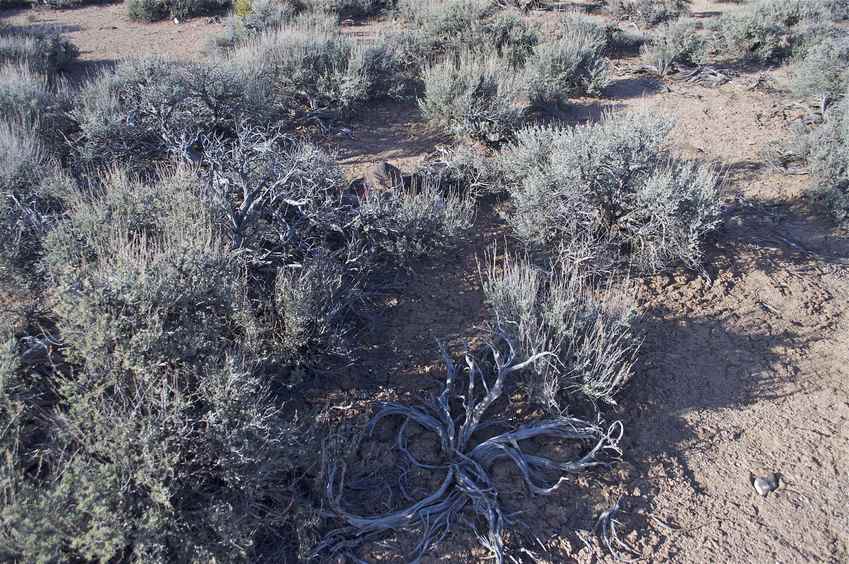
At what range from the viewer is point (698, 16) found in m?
11.8

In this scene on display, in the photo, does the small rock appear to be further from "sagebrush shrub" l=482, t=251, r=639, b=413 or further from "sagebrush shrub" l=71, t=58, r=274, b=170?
"sagebrush shrub" l=71, t=58, r=274, b=170

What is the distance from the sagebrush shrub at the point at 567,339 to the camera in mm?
3768

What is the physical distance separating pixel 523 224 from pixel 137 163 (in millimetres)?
3755

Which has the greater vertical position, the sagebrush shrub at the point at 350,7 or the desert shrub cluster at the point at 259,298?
the sagebrush shrub at the point at 350,7

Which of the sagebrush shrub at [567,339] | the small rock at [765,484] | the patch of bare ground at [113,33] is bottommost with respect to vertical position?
the small rock at [765,484]

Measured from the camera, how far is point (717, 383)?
414cm

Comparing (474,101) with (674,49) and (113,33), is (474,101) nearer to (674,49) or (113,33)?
(674,49)

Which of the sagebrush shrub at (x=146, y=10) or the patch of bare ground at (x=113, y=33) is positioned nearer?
the patch of bare ground at (x=113, y=33)

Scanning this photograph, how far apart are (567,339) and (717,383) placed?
3.68ft

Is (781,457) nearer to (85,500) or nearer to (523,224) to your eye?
(523,224)

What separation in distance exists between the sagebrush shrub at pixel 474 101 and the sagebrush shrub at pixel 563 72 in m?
0.32

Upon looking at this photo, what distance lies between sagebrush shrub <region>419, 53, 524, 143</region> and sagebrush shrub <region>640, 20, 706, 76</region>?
2.78 meters

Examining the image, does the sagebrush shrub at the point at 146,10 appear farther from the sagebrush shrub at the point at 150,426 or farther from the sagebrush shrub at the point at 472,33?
the sagebrush shrub at the point at 150,426

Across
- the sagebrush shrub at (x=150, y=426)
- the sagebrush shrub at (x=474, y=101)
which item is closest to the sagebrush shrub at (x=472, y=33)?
the sagebrush shrub at (x=474, y=101)
